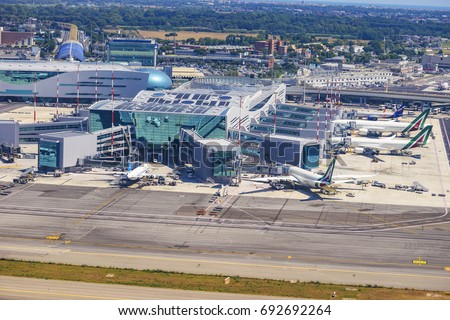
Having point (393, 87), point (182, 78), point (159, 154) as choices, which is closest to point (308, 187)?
point (159, 154)

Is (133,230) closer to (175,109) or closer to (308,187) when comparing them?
(308,187)

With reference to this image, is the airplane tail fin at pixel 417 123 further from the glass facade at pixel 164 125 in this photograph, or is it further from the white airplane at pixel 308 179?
the white airplane at pixel 308 179

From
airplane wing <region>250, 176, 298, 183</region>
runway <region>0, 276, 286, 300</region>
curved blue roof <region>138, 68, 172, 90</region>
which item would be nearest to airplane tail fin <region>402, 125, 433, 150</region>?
airplane wing <region>250, 176, 298, 183</region>

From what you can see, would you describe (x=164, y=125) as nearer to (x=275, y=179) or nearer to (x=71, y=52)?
(x=275, y=179)

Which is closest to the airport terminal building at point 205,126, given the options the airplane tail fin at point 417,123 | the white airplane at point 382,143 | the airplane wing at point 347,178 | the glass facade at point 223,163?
the white airplane at point 382,143

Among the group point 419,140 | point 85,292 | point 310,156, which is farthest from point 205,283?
point 419,140

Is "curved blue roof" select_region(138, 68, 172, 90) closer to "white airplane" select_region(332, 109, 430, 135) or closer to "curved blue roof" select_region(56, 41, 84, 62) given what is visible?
"curved blue roof" select_region(56, 41, 84, 62)
